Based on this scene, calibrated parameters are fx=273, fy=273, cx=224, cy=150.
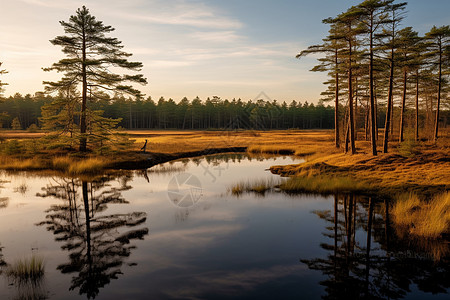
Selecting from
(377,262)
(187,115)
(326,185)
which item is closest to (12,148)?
(326,185)

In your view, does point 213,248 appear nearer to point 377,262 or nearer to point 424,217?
point 377,262

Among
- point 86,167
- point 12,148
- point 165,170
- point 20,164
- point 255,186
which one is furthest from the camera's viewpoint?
point 12,148

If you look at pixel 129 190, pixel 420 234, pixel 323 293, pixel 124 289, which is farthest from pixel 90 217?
pixel 420 234

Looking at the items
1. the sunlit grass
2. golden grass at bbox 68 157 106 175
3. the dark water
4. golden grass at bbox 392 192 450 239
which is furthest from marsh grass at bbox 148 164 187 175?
golden grass at bbox 392 192 450 239

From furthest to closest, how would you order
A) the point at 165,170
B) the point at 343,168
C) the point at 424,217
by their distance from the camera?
the point at 165,170 < the point at 343,168 < the point at 424,217

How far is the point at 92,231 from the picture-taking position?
35.8 ft

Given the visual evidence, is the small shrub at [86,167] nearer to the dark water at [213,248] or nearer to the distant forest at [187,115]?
the dark water at [213,248]

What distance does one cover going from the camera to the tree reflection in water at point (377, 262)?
688 centimetres

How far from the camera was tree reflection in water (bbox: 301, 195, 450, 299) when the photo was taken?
688cm

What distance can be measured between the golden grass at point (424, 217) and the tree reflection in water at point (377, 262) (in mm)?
521

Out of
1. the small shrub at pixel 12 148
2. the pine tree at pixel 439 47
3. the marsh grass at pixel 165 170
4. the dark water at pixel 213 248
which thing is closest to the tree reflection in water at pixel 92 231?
the dark water at pixel 213 248

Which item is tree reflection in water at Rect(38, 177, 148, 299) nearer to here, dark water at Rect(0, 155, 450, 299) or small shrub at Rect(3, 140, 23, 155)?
dark water at Rect(0, 155, 450, 299)

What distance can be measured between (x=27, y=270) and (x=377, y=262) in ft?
33.2

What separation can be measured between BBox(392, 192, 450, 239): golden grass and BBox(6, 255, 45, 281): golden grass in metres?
12.5
